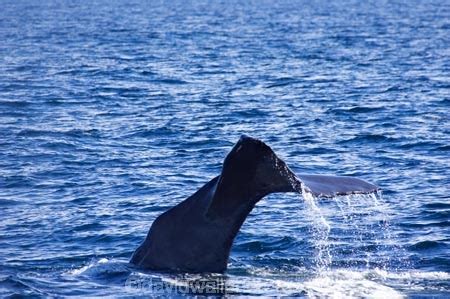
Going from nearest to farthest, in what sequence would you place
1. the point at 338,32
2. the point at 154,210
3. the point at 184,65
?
the point at 154,210 → the point at 184,65 → the point at 338,32

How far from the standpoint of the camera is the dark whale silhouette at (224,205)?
297 inches

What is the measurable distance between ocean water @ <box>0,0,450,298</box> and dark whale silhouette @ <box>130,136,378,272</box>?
16 cm

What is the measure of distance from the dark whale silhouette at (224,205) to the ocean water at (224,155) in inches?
6.3

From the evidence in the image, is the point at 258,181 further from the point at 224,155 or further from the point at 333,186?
the point at 224,155

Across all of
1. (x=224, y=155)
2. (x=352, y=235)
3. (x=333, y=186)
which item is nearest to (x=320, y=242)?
(x=352, y=235)

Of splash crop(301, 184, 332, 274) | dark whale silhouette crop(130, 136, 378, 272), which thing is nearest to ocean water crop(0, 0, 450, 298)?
splash crop(301, 184, 332, 274)

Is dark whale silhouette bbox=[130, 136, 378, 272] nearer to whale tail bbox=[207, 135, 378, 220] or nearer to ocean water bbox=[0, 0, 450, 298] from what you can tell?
whale tail bbox=[207, 135, 378, 220]

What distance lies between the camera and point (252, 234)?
39.0ft

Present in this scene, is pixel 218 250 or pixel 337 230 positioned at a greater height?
pixel 218 250

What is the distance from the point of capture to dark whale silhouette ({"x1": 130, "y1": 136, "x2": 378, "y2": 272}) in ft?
24.7

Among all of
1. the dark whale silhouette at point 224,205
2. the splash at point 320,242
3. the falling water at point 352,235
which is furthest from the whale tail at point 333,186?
the falling water at point 352,235

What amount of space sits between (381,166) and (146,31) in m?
39.0

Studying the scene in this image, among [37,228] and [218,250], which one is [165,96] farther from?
[218,250]

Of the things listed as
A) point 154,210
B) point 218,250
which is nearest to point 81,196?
point 154,210
